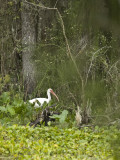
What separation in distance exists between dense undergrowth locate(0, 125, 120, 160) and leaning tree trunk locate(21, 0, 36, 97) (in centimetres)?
473

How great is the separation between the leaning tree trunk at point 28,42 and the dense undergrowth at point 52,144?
4.73 m

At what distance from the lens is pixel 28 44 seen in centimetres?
1171

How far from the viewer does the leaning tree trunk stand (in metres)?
11.4

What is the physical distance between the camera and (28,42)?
11.7 m

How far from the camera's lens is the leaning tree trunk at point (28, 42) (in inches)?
449

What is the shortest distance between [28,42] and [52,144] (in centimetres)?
640

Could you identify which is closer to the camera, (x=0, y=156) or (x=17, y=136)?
(x=0, y=156)

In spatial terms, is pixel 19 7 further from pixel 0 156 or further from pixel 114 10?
pixel 114 10

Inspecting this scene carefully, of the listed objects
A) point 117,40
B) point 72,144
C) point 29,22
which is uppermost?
point 29,22

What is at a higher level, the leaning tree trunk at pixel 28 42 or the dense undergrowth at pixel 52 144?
the leaning tree trunk at pixel 28 42

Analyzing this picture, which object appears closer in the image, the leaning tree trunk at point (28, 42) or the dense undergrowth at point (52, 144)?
the dense undergrowth at point (52, 144)

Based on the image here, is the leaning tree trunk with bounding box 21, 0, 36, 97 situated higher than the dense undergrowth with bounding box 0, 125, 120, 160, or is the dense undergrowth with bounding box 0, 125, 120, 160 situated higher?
the leaning tree trunk with bounding box 21, 0, 36, 97

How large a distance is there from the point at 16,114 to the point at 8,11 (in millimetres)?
5079

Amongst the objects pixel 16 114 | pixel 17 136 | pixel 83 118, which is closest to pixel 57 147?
pixel 17 136
